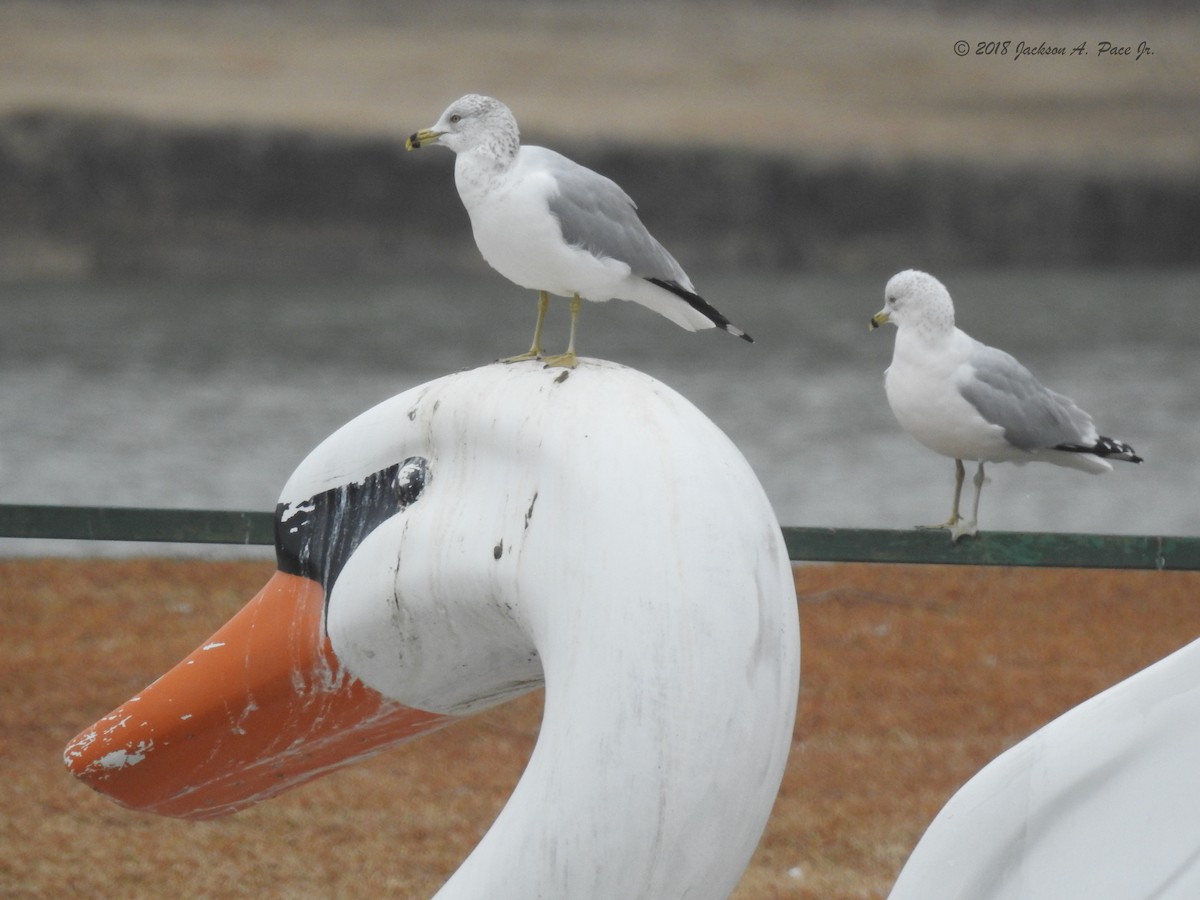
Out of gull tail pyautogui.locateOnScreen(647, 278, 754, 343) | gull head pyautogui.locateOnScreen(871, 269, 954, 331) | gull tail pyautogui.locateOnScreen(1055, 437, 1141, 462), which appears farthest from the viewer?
gull tail pyautogui.locateOnScreen(1055, 437, 1141, 462)

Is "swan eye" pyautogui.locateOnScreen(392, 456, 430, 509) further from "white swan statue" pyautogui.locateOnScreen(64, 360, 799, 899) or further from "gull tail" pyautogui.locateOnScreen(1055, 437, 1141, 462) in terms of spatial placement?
"gull tail" pyautogui.locateOnScreen(1055, 437, 1141, 462)

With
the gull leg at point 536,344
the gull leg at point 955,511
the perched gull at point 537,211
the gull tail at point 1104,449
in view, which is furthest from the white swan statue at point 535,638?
the gull tail at point 1104,449

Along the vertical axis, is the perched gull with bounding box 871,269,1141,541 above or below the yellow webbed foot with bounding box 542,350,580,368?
below

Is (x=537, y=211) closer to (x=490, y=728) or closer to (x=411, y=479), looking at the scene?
(x=411, y=479)

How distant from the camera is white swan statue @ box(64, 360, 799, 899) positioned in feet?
2.80

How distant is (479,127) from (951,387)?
0.78 metres

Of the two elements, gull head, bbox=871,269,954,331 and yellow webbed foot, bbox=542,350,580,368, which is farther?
gull head, bbox=871,269,954,331

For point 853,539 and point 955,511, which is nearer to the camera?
point 853,539

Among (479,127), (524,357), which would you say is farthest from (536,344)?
(479,127)

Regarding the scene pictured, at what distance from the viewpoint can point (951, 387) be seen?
5.98 ft

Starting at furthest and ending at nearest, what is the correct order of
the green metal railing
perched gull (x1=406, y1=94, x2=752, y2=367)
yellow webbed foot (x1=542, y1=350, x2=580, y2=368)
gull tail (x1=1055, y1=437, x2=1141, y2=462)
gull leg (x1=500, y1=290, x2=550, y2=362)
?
gull tail (x1=1055, y1=437, x2=1141, y2=462) < the green metal railing < perched gull (x1=406, y1=94, x2=752, y2=367) < gull leg (x1=500, y1=290, x2=550, y2=362) < yellow webbed foot (x1=542, y1=350, x2=580, y2=368)

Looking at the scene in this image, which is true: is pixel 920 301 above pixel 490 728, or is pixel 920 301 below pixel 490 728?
above

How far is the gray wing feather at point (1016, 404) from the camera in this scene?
71.9 inches

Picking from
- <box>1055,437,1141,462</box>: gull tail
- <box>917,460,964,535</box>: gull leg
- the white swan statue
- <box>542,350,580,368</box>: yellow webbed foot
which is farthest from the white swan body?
<box>1055,437,1141,462</box>: gull tail
